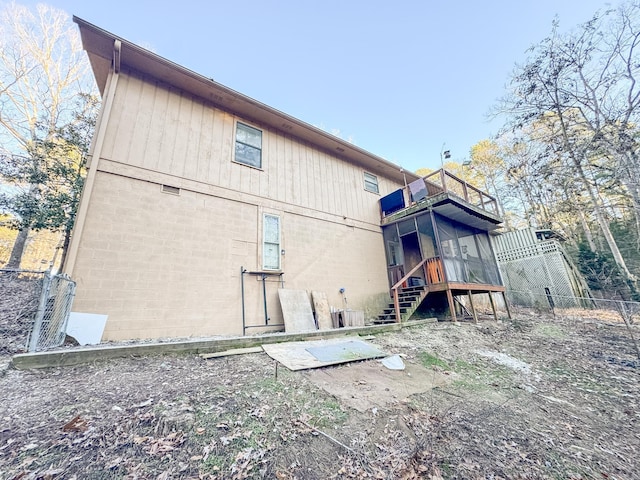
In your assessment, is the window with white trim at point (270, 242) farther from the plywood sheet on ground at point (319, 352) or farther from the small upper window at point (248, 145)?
the plywood sheet on ground at point (319, 352)

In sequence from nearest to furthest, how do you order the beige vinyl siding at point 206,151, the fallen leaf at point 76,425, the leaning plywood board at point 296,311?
the fallen leaf at point 76,425 < the beige vinyl siding at point 206,151 < the leaning plywood board at point 296,311

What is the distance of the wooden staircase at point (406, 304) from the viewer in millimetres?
7422

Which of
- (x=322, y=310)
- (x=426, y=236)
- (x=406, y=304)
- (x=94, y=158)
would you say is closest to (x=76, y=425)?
(x=94, y=158)

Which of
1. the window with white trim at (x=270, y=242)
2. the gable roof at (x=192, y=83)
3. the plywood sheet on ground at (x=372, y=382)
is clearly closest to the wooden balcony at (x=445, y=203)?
the gable roof at (x=192, y=83)

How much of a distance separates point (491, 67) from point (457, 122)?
4.76 meters

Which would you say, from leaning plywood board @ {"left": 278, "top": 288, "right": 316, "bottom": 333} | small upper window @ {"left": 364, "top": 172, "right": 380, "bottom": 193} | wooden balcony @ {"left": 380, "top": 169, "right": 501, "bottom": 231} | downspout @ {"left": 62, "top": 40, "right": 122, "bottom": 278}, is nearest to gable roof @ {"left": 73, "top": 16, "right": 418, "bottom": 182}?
downspout @ {"left": 62, "top": 40, "right": 122, "bottom": 278}

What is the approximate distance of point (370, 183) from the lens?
33.5ft

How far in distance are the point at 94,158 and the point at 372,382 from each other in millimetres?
6393

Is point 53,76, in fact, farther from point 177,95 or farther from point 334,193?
point 334,193

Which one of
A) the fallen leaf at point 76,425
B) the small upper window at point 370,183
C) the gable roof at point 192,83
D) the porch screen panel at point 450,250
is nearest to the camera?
the fallen leaf at point 76,425

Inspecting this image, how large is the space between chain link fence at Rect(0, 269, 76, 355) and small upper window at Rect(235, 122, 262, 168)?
457cm

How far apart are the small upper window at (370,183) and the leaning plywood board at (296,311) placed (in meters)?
5.35

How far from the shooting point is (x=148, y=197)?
5.36m

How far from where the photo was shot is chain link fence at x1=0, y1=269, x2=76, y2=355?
293cm
